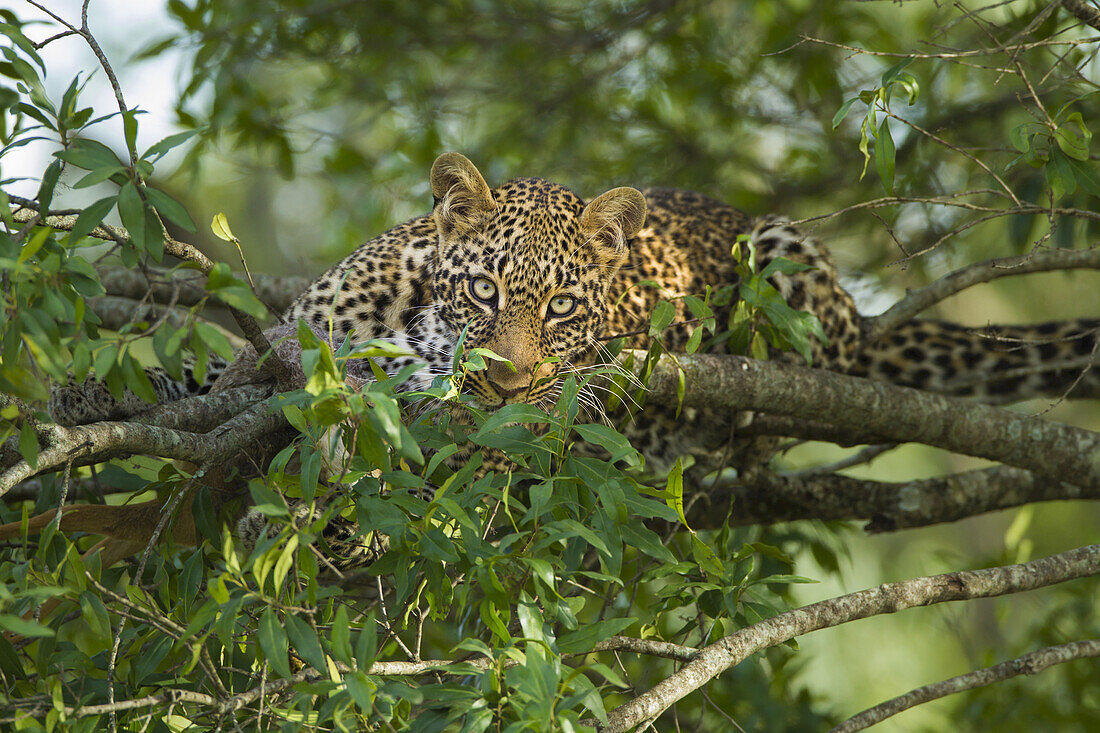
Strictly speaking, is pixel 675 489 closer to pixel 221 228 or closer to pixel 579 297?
pixel 221 228

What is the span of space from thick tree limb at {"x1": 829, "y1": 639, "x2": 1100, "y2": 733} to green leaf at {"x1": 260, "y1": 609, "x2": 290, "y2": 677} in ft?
5.94

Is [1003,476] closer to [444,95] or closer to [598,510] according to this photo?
[598,510]

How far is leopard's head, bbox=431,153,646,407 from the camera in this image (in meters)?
4.39

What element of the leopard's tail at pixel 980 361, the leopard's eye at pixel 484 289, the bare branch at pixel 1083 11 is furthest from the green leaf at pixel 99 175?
the leopard's tail at pixel 980 361

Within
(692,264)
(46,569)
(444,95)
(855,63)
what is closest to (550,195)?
(692,264)

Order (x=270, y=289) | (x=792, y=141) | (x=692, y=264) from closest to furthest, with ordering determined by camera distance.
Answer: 1. (x=692, y=264)
2. (x=270, y=289)
3. (x=792, y=141)

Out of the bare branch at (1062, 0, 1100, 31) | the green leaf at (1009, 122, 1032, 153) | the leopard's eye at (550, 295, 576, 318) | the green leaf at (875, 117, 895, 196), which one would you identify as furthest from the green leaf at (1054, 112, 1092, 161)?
the leopard's eye at (550, 295, 576, 318)

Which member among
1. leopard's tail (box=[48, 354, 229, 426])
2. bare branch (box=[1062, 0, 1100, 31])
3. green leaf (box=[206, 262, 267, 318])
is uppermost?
bare branch (box=[1062, 0, 1100, 31])

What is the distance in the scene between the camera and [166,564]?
3223mm

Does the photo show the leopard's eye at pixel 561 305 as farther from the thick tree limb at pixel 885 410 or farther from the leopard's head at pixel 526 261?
the thick tree limb at pixel 885 410

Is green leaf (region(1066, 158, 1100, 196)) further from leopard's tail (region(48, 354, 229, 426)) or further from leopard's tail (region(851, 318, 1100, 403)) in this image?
leopard's tail (region(48, 354, 229, 426))

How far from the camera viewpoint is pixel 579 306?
180 inches

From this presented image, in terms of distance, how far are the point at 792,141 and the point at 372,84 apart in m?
3.82

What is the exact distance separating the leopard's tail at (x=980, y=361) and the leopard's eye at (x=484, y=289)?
2.54m
